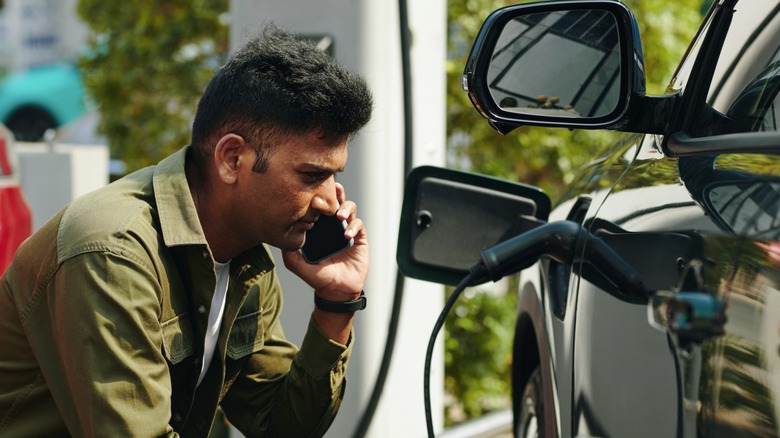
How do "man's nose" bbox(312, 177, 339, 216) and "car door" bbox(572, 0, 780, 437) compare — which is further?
"man's nose" bbox(312, 177, 339, 216)

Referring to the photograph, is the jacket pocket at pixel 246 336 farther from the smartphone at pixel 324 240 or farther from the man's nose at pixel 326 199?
the man's nose at pixel 326 199

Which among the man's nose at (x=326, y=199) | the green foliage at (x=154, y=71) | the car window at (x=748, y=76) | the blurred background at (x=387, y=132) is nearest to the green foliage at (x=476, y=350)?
the blurred background at (x=387, y=132)

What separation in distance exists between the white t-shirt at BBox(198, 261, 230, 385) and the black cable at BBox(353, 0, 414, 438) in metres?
1.22

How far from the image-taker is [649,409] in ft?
5.14

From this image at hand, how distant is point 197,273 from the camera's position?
2.19 meters

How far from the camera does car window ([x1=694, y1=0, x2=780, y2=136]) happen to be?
5.84 feet

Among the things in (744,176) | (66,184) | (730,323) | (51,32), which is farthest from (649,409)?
(51,32)

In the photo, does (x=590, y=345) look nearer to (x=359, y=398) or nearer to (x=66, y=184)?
(x=359, y=398)

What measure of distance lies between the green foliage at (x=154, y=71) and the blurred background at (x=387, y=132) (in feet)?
0.03

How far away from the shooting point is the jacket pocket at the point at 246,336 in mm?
2514

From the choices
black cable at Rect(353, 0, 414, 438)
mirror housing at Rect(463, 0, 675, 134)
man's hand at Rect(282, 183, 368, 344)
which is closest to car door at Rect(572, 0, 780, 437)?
mirror housing at Rect(463, 0, 675, 134)

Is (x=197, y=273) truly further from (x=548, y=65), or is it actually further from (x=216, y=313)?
(x=548, y=65)

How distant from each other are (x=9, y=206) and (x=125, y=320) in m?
2.40

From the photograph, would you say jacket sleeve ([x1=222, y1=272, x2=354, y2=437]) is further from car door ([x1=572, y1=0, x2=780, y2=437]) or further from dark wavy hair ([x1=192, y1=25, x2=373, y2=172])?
car door ([x1=572, y1=0, x2=780, y2=437])
